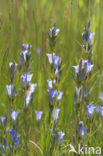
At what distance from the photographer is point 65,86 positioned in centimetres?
196

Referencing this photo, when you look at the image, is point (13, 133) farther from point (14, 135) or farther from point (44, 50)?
point (44, 50)

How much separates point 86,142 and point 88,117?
11 cm

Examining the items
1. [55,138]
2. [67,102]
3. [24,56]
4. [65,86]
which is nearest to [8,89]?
[24,56]

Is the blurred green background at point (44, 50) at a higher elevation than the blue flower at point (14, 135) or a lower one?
higher

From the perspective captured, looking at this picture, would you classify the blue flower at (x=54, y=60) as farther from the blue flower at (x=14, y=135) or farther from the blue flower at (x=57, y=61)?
the blue flower at (x=14, y=135)

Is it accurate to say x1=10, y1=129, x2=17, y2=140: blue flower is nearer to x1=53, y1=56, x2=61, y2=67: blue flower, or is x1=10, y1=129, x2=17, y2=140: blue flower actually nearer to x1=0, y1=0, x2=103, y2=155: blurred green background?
x1=0, y1=0, x2=103, y2=155: blurred green background

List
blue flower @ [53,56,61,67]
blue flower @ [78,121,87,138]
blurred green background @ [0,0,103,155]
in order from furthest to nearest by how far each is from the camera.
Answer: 1. blurred green background @ [0,0,103,155]
2. blue flower @ [53,56,61,67]
3. blue flower @ [78,121,87,138]

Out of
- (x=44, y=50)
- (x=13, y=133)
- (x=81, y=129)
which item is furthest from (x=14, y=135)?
(x=44, y=50)

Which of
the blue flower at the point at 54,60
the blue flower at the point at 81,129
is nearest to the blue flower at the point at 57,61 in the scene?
the blue flower at the point at 54,60

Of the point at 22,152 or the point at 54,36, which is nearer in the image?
the point at 54,36

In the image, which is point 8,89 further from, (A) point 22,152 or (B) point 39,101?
(B) point 39,101

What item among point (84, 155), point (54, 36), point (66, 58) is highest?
point (66, 58)

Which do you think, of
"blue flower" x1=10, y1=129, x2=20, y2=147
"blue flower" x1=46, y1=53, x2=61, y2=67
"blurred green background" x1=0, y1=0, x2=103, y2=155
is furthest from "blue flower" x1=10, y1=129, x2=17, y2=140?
"blue flower" x1=46, y1=53, x2=61, y2=67

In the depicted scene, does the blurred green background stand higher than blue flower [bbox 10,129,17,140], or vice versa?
the blurred green background
